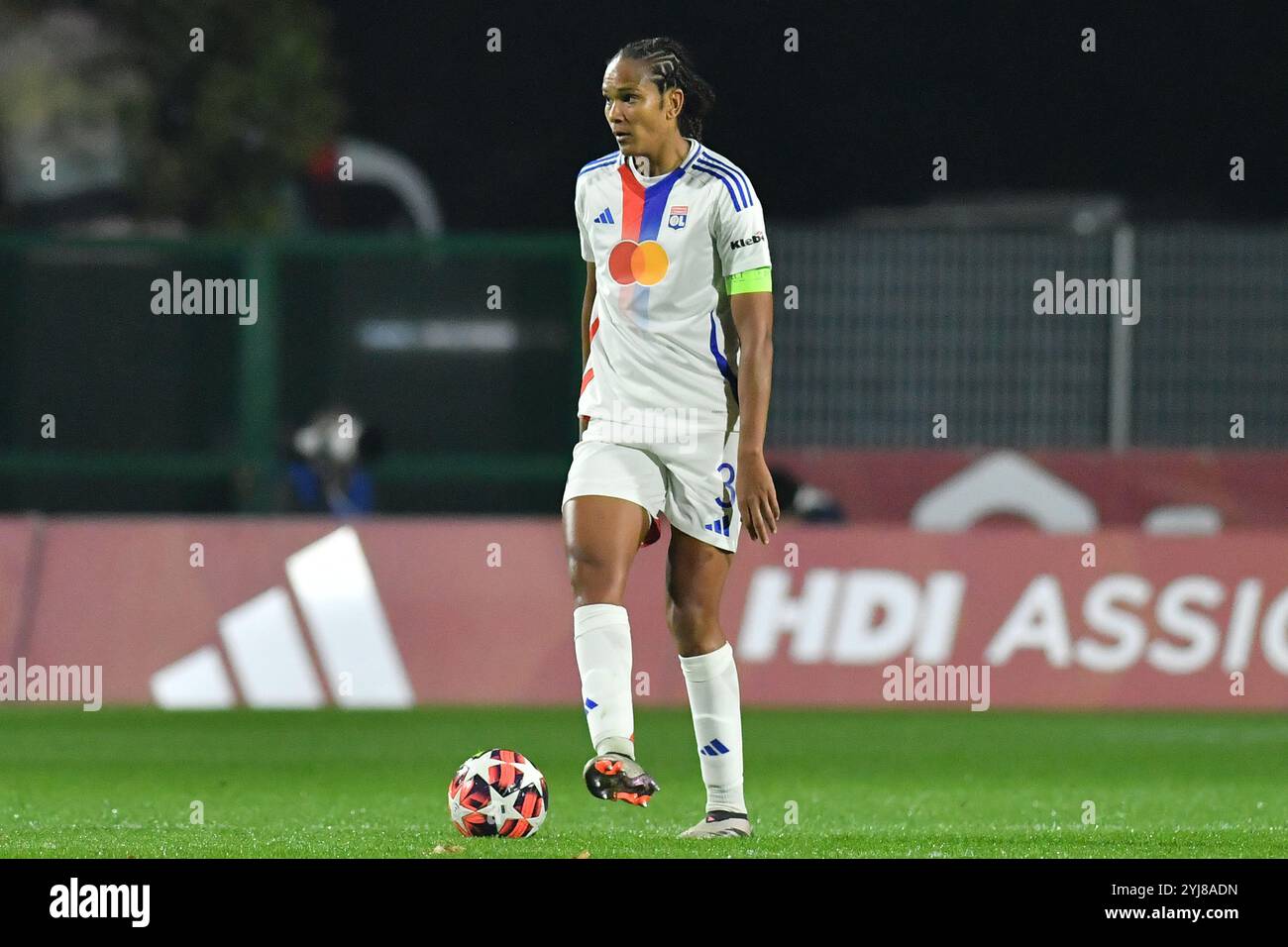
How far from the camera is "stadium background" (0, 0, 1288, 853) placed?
1452 cm

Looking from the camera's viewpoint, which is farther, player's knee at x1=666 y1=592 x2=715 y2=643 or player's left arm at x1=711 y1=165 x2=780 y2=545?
player's knee at x1=666 y1=592 x2=715 y2=643

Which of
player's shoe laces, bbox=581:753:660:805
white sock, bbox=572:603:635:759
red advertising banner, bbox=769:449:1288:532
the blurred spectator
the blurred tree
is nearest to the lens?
player's shoe laces, bbox=581:753:660:805

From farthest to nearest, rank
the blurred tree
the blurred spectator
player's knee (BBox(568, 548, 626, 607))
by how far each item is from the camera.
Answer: the blurred tree
the blurred spectator
player's knee (BBox(568, 548, 626, 607))

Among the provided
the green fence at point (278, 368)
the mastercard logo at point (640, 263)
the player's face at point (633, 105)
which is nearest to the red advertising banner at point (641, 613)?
the green fence at point (278, 368)

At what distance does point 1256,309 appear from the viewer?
59.1 ft

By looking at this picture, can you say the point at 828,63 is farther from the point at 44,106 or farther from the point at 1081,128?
the point at 44,106

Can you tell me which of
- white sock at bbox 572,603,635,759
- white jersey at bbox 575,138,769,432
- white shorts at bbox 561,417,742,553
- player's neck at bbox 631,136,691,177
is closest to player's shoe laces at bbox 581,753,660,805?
white sock at bbox 572,603,635,759

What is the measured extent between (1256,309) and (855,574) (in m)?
4.89

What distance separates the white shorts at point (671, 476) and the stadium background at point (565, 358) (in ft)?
6.12

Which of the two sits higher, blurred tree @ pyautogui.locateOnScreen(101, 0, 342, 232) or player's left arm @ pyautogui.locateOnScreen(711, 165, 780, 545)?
blurred tree @ pyautogui.locateOnScreen(101, 0, 342, 232)

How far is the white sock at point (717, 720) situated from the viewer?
25.2 feet

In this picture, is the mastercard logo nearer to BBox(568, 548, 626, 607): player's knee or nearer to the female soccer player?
the female soccer player

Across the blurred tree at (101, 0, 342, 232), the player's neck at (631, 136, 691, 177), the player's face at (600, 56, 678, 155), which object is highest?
the blurred tree at (101, 0, 342, 232)

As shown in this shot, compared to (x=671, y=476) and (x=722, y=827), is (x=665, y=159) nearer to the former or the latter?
(x=671, y=476)
